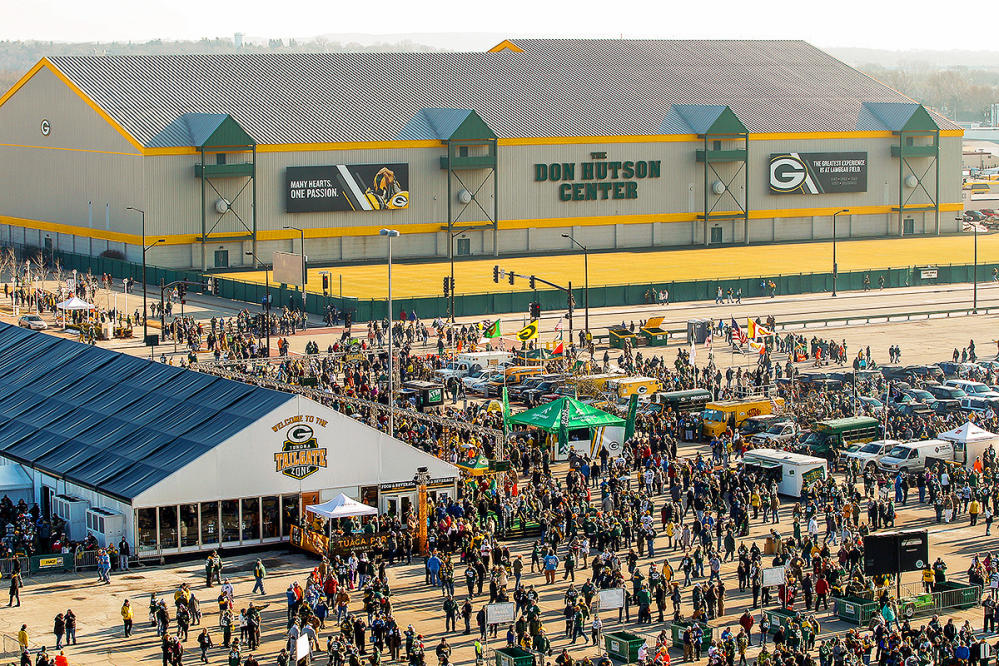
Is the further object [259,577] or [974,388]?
[974,388]

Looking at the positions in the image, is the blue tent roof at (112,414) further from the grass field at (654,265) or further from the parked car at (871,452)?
the grass field at (654,265)

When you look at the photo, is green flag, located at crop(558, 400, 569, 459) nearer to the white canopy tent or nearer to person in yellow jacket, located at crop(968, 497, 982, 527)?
person in yellow jacket, located at crop(968, 497, 982, 527)

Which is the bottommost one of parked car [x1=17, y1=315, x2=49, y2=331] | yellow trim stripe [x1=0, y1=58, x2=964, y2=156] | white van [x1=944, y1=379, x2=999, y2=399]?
white van [x1=944, y1=379, x2=999, y2=399]

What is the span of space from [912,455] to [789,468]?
219 inches

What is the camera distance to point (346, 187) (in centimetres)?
12838

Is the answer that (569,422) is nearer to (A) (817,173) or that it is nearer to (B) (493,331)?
(B) (493,331)

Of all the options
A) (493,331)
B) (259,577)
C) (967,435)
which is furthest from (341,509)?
(493,331)

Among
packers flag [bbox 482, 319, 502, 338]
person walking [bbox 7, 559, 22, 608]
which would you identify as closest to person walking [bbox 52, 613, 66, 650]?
person walking [bbox 7, 559, 22, 608]

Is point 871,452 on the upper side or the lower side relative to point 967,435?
lower

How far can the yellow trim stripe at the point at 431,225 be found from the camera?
4844 inches

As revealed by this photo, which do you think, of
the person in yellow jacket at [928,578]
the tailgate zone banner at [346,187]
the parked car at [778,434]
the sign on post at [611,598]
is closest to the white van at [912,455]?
the parked car at [778,434]

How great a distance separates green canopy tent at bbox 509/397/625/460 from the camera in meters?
62.8

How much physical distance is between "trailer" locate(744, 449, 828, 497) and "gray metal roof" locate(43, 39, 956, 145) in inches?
2862

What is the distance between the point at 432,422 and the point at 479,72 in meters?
84.9
